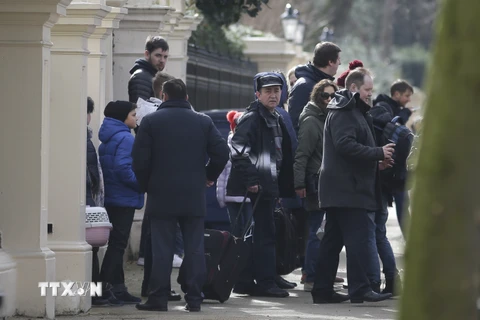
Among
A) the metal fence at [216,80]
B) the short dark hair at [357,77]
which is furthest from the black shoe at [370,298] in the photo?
the metal fence at [216,80]

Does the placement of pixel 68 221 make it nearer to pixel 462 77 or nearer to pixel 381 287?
pixel 381 287

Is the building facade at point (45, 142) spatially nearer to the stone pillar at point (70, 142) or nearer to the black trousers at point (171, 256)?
the stone pillar at point (70, 142)

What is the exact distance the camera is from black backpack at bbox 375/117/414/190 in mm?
10258

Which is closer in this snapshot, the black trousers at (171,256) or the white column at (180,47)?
the black trousers at (171,256)

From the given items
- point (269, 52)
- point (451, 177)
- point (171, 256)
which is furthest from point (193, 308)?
point (269, 52)

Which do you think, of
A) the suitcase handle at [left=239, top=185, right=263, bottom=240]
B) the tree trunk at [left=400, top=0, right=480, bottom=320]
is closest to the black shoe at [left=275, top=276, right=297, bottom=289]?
the suitcase handle at [left=239, top=185, right=263, bottom=240]

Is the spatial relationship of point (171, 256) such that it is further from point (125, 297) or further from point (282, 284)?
point (282, 284)

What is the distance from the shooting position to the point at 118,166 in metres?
9.72

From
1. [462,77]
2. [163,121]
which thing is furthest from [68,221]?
[462,77]

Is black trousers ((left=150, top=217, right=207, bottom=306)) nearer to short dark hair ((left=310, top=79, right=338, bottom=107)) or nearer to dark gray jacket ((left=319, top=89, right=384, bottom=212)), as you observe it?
dark gray jacket ((left=319, top=89, right=384, bottom=212))

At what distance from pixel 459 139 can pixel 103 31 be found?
739cm

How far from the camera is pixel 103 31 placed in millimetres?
10938

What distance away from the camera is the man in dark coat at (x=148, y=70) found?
11.0 meters

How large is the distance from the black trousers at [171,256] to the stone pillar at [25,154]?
0.86 m
